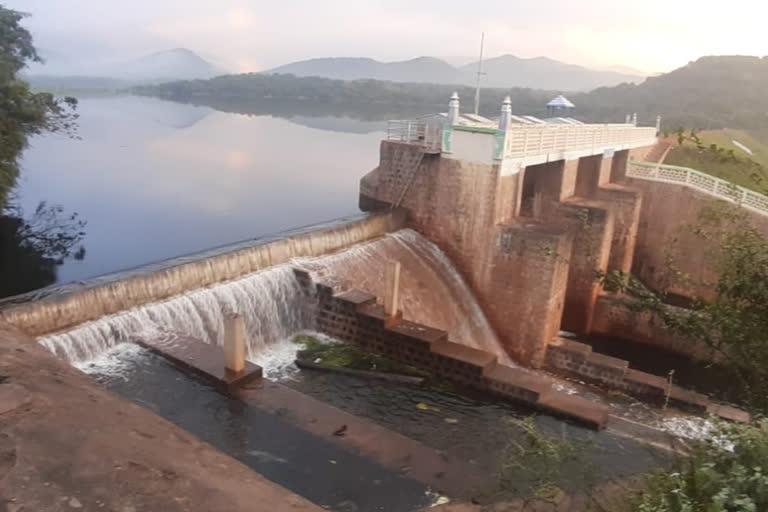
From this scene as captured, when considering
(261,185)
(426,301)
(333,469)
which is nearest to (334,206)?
(261,185)

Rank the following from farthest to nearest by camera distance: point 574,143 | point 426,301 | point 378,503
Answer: point 574,143
point 426,301
point 378,503

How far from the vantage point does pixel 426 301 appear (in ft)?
38.7

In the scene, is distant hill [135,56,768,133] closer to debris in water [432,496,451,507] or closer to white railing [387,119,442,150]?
white railing [387,119,442,150]

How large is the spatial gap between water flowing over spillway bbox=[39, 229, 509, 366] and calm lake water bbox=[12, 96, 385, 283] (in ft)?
17.3

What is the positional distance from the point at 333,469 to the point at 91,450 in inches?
91.8

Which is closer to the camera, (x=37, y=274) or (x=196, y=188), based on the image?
(x=37, y=274)

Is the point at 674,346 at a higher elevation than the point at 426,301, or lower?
lower

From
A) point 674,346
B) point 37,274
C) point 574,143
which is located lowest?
point 674,346

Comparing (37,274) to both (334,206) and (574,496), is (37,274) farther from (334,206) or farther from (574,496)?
(574,496)

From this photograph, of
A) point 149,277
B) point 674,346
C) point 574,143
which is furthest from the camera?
point 574,143

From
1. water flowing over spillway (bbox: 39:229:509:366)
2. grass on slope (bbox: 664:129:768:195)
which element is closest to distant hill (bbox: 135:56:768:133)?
grass on slope (bbox: 664:129:768:195)

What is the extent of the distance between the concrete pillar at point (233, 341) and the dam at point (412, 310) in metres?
0.40

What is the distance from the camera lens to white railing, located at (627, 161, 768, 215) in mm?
16688

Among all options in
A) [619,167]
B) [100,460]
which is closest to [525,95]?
[619,167]
